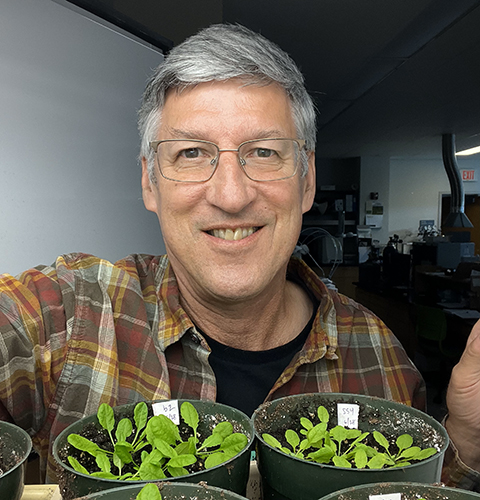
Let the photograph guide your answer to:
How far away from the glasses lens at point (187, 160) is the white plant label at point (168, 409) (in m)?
0.51

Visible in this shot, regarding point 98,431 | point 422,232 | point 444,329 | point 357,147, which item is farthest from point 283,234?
point 357,147

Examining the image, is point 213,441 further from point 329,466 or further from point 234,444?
point 329,466

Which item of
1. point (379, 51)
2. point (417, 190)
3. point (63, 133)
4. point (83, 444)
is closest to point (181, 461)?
point (83, 444)

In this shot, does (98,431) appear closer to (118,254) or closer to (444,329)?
(118,254)

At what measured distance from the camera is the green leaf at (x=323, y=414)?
578mm

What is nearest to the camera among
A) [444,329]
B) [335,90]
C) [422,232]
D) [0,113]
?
[0,113]

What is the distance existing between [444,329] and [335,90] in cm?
244

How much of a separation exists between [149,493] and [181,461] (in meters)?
0.09

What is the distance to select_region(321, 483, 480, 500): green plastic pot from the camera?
39 centimetres

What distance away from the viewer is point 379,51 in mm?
3506

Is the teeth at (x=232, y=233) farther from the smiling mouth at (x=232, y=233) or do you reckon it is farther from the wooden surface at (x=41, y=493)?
the wooden surface at (x=41, y=493)

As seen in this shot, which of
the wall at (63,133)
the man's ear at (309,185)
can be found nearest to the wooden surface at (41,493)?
the man's ear at (309,185)

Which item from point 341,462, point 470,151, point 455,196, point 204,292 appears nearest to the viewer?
point 341,462

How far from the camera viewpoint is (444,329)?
371cm
